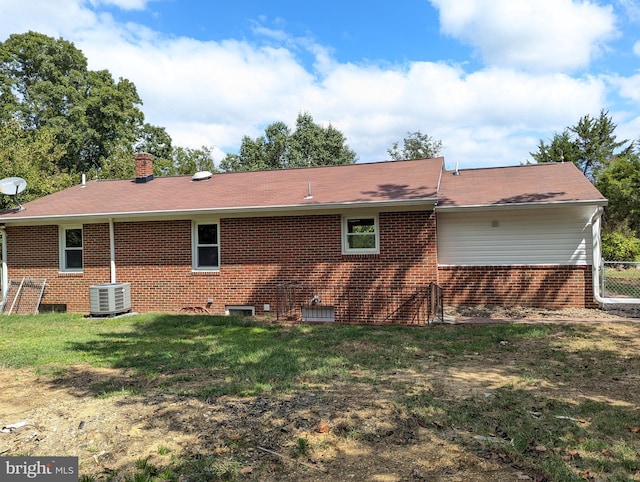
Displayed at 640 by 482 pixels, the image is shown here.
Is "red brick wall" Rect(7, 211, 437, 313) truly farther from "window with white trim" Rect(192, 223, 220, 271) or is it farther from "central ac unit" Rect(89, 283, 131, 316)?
"central ac unit" Rect(89, 283, 131, 316)

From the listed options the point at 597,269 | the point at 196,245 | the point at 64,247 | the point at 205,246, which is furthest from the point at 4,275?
the point at 597,269

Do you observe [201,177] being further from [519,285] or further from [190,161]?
[190,161]

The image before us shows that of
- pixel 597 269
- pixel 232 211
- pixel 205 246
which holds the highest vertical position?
pixel 232 211

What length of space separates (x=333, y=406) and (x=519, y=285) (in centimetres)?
831

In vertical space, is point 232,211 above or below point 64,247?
above

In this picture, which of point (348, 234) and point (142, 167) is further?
point (142, 167)

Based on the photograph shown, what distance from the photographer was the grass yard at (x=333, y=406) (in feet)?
11.4

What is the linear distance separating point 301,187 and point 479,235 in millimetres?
5035

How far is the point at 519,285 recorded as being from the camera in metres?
11.2

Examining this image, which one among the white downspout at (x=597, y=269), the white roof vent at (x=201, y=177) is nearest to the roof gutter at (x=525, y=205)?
the white downspout at (x=597, y=269)

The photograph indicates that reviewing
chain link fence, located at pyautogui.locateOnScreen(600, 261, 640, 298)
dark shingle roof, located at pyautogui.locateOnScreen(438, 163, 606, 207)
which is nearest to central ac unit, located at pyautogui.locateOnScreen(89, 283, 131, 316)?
dark shingle roof, located at pyautogui.locateOnScreen(438, 163, 606, 207)

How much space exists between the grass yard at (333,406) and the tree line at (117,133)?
22650 mm

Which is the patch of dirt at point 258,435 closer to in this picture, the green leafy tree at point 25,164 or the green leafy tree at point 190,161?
the green leafy tree at point 25,164

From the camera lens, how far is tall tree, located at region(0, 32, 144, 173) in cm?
3183
